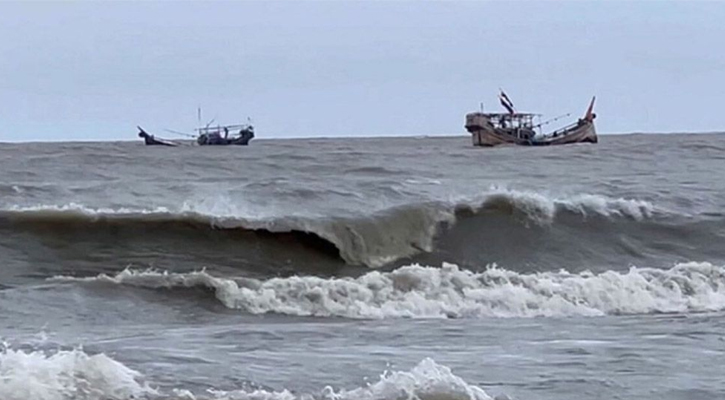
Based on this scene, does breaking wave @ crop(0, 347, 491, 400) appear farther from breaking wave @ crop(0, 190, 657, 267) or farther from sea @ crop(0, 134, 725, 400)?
breaking wave @ crop(0, 190, 657, 267)

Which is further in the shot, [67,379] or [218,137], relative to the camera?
[218,137]

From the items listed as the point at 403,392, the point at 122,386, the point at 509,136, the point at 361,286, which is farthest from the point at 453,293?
the point at 509,136

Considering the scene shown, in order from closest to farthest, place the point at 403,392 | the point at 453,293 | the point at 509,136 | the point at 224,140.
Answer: the point at 403,392 < the point at 453,293 < the point at 509,136 < the point at 224,140

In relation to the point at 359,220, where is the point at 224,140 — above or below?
below

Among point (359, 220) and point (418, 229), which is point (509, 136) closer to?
point (418, 229)

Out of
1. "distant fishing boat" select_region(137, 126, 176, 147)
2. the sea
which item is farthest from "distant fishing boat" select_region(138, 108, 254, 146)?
the sea

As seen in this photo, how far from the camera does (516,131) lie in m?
53.0

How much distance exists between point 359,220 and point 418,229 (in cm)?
76

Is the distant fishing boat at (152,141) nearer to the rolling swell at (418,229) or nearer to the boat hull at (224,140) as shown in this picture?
the boat hull at (224,140)

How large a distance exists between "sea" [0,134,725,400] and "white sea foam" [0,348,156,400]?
0.05 feet

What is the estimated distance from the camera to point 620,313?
13.4 m

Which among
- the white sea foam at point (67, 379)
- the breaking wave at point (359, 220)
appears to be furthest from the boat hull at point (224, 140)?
the white sea foam at point (67, 379)

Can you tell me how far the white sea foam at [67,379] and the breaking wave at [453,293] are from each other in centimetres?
502

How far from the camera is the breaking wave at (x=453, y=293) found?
1317 centimetres
